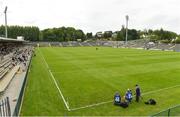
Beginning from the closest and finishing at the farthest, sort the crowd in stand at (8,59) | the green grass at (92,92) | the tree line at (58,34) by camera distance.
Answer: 1. the green grass at (92,92)
2. the crowd in stand at (8,59)
3. the tree line at (58,34)

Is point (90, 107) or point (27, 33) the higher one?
point (27, 33)

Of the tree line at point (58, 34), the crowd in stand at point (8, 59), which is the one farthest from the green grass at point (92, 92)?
the tree line at point (58, 34)

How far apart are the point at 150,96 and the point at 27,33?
413ft

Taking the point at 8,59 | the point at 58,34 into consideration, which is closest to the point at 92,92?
the point at 8,59

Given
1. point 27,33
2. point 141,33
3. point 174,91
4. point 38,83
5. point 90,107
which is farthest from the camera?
point 141,33

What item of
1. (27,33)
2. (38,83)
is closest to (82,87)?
(38,83)

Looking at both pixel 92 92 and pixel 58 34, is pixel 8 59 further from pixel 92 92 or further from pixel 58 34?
pixel 58 34

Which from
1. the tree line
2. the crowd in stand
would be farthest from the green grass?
the tree line

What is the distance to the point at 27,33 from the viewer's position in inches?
5295

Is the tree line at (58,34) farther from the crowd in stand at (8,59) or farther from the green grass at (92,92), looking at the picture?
the green grass at (92,92)

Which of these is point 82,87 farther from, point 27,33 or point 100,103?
point 27,33

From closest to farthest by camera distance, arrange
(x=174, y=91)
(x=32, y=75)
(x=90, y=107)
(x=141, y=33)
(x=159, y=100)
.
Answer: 1. (x=90, y=107)
2. (x=159, y=100)
3. (x=174, y=91)
4. (x=32, y=75)
5. (x=141, y=33)

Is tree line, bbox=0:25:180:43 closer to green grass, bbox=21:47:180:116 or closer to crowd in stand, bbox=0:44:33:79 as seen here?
crowd in stand, bbox=0:44:33:79

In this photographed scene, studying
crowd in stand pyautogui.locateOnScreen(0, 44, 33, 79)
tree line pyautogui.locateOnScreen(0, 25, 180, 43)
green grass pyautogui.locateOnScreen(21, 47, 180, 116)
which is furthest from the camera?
tree line pyautogui.locateOnScreen(0, 25, 180, 43)
